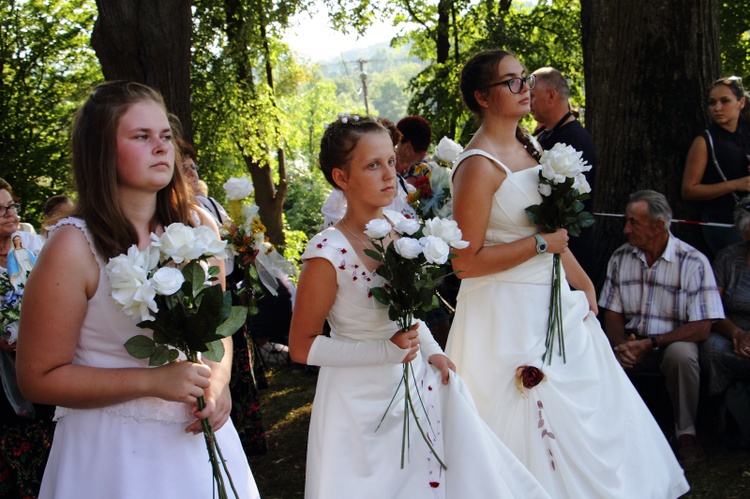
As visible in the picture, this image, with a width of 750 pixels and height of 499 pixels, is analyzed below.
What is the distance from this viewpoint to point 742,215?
5543 millimetres

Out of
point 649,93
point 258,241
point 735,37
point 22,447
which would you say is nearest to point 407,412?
point 258,241

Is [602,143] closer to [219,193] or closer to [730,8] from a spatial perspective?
[730,8]

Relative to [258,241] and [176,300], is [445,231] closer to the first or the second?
[176,300]

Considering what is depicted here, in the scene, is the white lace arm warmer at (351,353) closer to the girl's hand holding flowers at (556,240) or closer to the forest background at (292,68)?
A: the girl's hand holding flowers at (556,240)

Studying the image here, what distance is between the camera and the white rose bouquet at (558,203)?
380 centimetres

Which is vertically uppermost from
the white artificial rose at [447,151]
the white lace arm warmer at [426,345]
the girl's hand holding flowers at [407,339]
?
the white artificial rose at [447,151]

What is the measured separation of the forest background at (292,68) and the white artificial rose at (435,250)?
184 centimetres

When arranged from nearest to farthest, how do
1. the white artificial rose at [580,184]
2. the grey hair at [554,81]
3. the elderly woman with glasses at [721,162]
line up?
1. the white artificial rose at [580,184]
2. the grey hair at [554,81]
3. the elderly woman with glasses at [721,162]

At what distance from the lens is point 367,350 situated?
3129mm

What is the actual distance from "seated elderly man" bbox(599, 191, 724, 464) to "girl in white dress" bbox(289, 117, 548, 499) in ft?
8.26

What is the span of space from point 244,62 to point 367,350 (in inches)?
652

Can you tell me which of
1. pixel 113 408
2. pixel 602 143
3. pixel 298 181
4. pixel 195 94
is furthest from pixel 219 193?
pixel 298 181

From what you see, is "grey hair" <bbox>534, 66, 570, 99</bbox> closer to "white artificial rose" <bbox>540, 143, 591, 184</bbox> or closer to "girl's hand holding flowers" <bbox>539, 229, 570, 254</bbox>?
"white artificial rose" <bbox>540, 143, 591, 184</bbox>

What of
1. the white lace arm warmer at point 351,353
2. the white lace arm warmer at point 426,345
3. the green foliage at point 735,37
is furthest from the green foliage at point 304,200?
the white lace arm warmer at point 351,353
